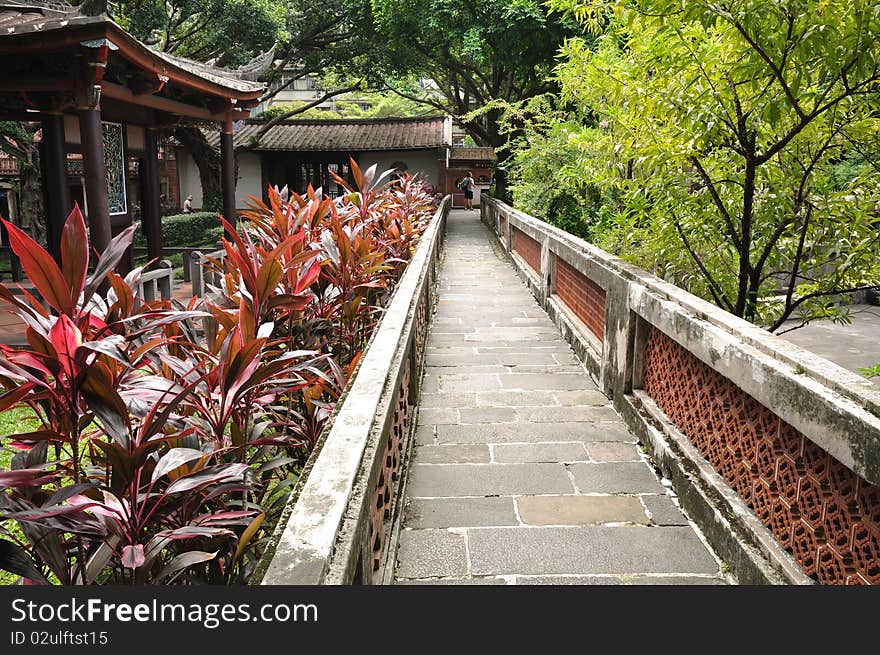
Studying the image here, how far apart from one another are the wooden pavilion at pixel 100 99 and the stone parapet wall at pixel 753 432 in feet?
19.0

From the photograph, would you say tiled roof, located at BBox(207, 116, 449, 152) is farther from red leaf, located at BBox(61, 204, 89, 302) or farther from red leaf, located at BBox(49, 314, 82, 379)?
red leaf, located at BBox(49, 314, 82, 379)

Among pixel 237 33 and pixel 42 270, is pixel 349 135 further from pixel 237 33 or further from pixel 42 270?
pixel 42 270

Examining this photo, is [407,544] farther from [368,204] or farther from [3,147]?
[3,147]

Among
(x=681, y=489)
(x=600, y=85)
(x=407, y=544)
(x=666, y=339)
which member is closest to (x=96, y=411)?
(x=407, y=544)

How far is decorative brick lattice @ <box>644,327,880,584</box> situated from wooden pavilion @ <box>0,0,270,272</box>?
6.44 m

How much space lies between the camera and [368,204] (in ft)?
21.0

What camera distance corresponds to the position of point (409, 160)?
2652 cm

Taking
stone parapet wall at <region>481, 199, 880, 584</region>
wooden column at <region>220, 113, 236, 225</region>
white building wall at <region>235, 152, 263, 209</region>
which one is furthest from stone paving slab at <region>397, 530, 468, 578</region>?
white building wall at <region>235, 152, 263, 209</region>

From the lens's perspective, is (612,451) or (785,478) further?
(612,451)

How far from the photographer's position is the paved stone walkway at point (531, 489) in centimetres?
273

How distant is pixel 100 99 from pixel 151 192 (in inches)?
134

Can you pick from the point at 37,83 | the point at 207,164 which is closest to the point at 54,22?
the point at 37,83

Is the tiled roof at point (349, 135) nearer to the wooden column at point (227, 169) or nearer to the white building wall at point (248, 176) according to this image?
the white building wall at point (248, 176)

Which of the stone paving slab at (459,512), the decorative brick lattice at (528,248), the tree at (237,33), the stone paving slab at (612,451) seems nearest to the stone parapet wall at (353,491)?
the stone paving slab at (459,512)
